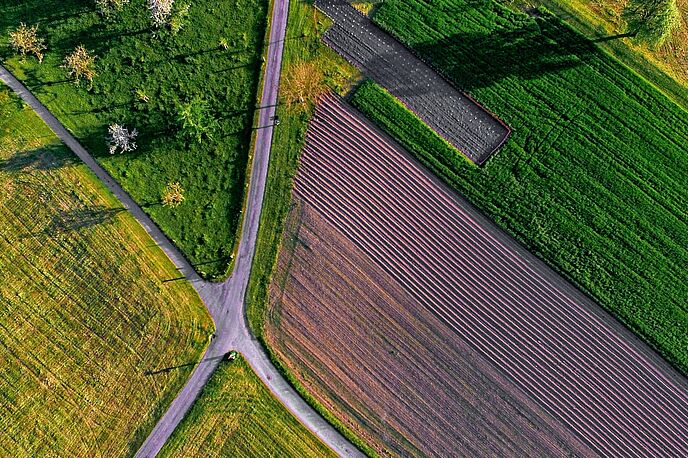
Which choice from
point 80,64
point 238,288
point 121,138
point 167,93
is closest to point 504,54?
point 167,93

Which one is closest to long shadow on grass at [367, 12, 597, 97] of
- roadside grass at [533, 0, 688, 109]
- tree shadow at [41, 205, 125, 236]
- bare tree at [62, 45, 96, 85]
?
roadside grass at [533, 0, 688, 109]

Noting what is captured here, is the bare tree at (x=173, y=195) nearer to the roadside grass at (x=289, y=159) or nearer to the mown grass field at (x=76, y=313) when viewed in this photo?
the mown grass field at (x=76, y=313)

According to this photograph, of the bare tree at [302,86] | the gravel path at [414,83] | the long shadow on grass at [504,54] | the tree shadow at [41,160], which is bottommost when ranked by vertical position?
the tree shadow at [41,160]

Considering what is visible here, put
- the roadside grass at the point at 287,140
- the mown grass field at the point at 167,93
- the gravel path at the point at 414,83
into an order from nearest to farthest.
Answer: the roadside grass at the point at 287,140 → the mown grass field at the point at 167,93 → the gravel path at the point at 414,83

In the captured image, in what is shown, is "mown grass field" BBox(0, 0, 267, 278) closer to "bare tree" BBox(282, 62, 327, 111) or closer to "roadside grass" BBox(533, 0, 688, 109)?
"bare tree" BBox(282, 62, 327, 111)

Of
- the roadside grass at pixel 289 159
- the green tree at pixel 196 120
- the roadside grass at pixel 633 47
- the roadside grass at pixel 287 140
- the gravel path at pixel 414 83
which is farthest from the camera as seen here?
the roadside grass at pixel 633 47

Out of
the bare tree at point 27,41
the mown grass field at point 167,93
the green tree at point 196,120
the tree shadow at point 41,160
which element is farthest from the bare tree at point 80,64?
the green tree at point 196,120
